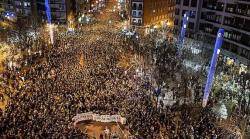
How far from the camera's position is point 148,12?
2835 inches

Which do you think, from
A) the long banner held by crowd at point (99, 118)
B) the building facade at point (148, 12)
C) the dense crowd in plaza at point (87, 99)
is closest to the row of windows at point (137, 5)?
the building facade at point (148, 12)

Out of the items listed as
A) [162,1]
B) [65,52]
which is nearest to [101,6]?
[162,1]

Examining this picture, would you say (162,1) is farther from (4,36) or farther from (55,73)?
(55,73)

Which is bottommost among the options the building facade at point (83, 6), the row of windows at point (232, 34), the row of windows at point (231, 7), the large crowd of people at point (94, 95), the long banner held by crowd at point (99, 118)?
the long banner held by crowd at point (99, 118)

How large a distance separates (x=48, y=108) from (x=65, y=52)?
2016cm

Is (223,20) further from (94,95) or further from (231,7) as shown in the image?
(94,95)

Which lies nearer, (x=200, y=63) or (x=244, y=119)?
(x=244, y=119)

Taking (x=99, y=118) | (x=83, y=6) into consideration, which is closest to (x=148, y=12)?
(x=83, y=6)

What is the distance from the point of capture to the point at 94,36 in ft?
188

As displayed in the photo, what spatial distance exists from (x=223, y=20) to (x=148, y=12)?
2585 cm

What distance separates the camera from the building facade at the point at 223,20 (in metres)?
44.3

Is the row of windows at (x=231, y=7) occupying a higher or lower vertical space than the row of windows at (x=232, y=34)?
higher

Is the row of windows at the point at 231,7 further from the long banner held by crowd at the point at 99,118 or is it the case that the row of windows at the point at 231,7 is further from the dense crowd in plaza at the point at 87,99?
the long banner held by crowd at the point at 99,118

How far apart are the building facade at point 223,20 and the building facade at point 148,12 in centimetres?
1416
